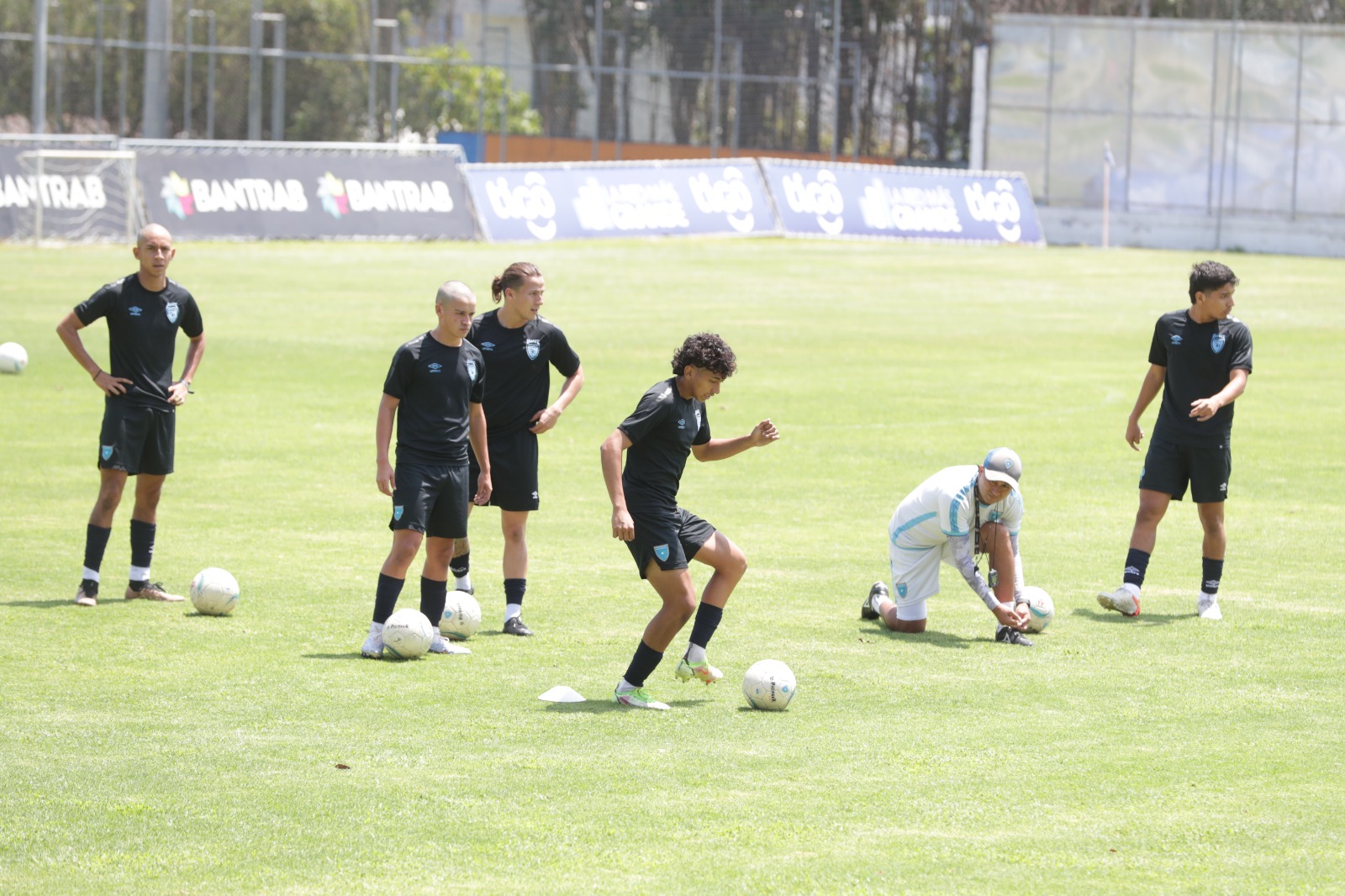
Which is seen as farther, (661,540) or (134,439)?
(134,439)

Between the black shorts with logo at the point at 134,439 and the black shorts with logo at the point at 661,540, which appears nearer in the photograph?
the black shorts with logo at the point at 661,540

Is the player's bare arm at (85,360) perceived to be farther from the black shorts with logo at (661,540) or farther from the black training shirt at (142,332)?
the black shorts with logo at (661,540)

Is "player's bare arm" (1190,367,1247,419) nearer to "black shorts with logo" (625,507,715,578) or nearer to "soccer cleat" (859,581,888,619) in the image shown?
"soccer cleat" (859,581,888,619)

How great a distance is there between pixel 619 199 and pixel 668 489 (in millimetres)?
35005

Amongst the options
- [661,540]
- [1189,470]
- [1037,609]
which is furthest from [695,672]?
[1189,470]

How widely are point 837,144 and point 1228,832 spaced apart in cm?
5765

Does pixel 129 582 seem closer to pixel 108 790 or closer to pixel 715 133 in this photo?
pixel 108 790

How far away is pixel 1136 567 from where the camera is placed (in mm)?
11922

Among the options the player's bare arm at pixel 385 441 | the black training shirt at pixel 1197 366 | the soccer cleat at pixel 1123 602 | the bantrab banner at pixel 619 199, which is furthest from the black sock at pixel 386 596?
the bantrab banner at pixel 619 199

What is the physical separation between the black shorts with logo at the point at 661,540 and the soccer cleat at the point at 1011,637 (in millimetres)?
2631

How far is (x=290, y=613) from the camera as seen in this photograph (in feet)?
37.2

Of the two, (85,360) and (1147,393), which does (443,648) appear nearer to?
(85,360)

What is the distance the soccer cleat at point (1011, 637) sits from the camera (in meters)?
10.8

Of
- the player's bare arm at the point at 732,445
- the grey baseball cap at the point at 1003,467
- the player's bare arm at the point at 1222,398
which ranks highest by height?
the player's bare arm at the point at 1222,398
